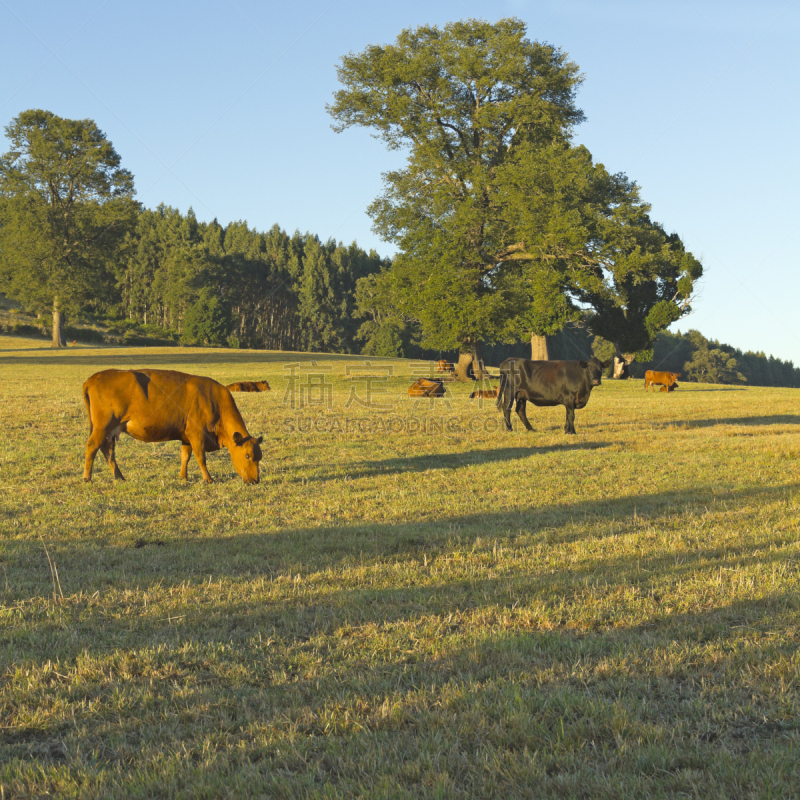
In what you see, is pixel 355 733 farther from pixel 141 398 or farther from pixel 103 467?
pixel 103 467

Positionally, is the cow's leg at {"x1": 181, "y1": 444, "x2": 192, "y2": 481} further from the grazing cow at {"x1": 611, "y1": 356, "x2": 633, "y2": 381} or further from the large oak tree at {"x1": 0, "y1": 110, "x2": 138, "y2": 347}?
the large oak tree at {"x1": 0, "y1": 110, "x2": 138, "y2": 347}

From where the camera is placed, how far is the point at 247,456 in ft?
33.8

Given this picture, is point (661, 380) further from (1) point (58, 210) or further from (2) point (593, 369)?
(1) point (58, 210)

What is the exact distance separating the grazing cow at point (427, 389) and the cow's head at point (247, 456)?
2007 cm

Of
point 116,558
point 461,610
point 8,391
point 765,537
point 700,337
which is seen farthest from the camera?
point 700,337

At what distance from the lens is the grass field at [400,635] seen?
312 cm

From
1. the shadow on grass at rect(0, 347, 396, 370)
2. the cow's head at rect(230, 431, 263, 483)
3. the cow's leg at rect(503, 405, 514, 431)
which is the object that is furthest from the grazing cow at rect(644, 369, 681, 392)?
the cow's head at rect(230, 431, 263, 483)

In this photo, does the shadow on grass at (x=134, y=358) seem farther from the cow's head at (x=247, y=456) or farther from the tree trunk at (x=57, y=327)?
the cow's head at (x=247, y=456)

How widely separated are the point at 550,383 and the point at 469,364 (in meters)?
22.6

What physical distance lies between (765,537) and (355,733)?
18.2ft

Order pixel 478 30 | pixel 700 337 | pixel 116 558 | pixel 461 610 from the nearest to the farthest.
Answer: pixel 461 610
pixel 116 558
pixel 478 30
pixel 700 337

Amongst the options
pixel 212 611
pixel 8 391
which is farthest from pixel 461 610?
pixel 8 391

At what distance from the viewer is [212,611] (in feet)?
17.0

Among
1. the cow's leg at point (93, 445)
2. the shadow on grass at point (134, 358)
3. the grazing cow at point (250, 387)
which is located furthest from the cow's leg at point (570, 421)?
the shadow on grass at point (134, 358)
